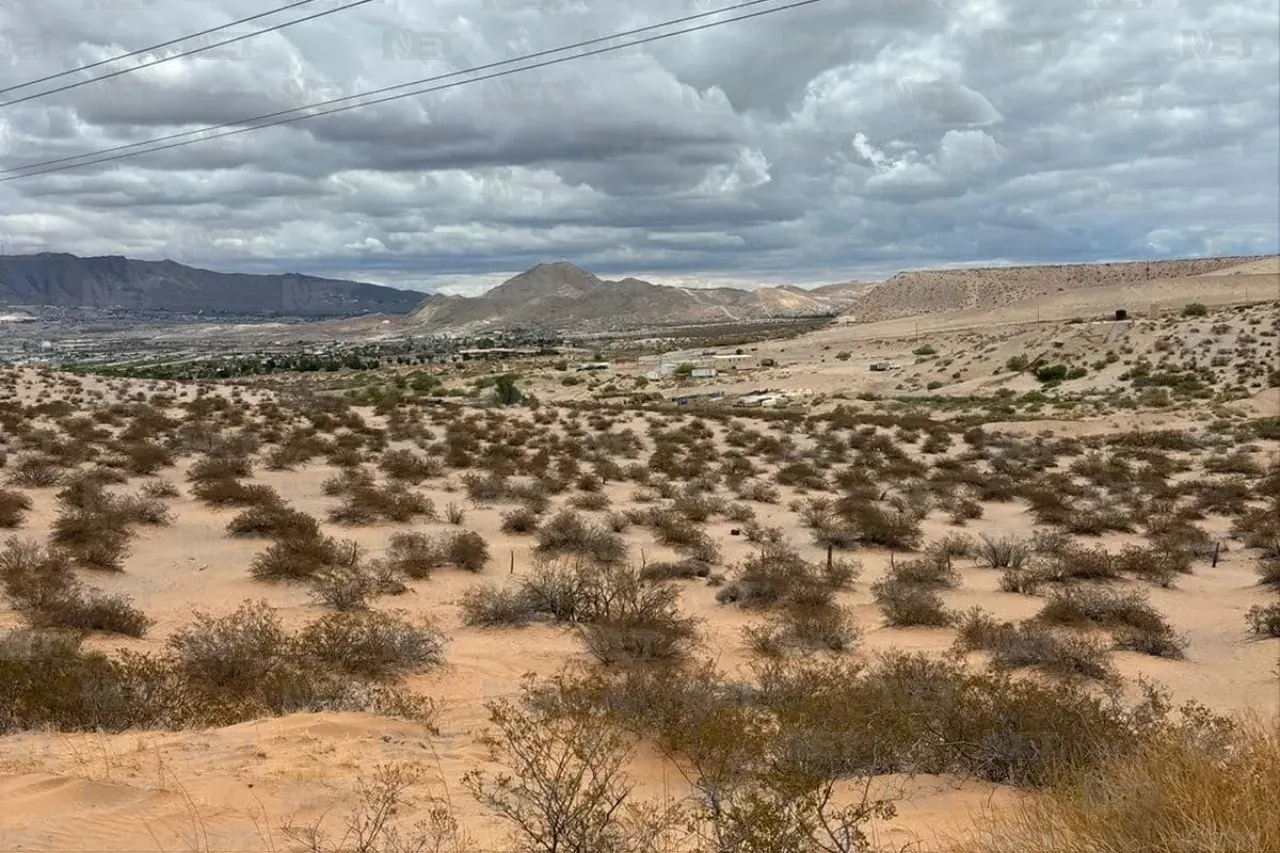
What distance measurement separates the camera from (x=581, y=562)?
15.8 m

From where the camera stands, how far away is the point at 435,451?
2670cm

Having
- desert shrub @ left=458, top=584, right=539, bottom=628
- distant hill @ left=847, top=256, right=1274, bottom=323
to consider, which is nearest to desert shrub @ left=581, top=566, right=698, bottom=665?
desert shrub @ left=458, top=584, right=539, bottom=628

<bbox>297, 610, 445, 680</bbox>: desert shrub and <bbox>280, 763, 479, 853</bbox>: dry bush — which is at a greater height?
<bbox>280, 763, 479, 853</bbox>: dry bush

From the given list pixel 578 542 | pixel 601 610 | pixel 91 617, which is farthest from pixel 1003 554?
pixel 91 617

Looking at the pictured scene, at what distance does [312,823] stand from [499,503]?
587 inches

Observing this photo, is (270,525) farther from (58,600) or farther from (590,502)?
(590,502)

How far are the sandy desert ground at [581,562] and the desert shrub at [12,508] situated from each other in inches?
2.6

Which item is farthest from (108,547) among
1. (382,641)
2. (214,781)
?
(214,781)

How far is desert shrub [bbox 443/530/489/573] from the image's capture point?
1550 centimetres

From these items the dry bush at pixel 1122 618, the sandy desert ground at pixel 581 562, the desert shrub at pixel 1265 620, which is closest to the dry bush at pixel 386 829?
the sandy desert ground at pixel 581 562

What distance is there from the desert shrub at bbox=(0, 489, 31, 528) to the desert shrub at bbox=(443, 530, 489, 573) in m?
8.12

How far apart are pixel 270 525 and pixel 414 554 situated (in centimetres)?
351

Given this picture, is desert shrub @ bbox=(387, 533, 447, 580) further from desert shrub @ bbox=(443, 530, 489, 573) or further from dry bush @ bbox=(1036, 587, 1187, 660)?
dry bush @ bbox=(1036, 587, 1187, 660)

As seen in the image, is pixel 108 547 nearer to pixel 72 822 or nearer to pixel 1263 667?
pixel 72 822
